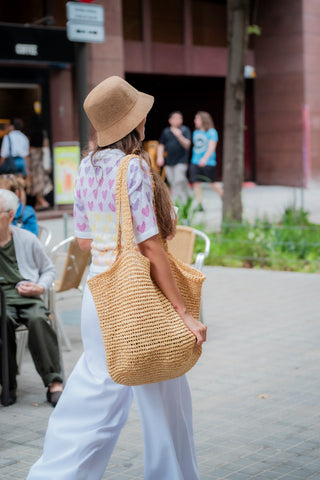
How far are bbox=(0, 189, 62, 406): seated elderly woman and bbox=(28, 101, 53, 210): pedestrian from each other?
1055 centimetres

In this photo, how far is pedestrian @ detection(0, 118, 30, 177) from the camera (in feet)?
50.2

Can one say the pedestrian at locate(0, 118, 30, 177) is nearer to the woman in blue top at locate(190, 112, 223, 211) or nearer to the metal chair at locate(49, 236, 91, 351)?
the woman in blue top at locate(190, 112, 223, 211)

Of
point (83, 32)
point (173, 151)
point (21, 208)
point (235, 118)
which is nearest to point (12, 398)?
point (21, 208)

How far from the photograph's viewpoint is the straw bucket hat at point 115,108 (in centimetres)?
325

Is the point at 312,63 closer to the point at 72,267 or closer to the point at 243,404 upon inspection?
the point at 72,267

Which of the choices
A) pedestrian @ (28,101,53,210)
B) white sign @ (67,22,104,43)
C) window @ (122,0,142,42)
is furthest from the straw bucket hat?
window @ (122,0,142,42)

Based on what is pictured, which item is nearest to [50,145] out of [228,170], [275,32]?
[228,170]

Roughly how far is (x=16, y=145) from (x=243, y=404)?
1127 centimetres

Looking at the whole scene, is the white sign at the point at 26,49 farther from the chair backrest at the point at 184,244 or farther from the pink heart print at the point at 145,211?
the pink heart print at the point at 145,211

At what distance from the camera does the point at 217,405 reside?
16.8ft

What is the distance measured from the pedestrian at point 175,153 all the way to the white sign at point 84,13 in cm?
857

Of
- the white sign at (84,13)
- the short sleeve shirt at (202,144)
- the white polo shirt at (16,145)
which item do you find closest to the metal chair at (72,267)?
the white sign at (84,13)

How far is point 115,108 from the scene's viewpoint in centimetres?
326

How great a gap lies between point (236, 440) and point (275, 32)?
66.5 feet
